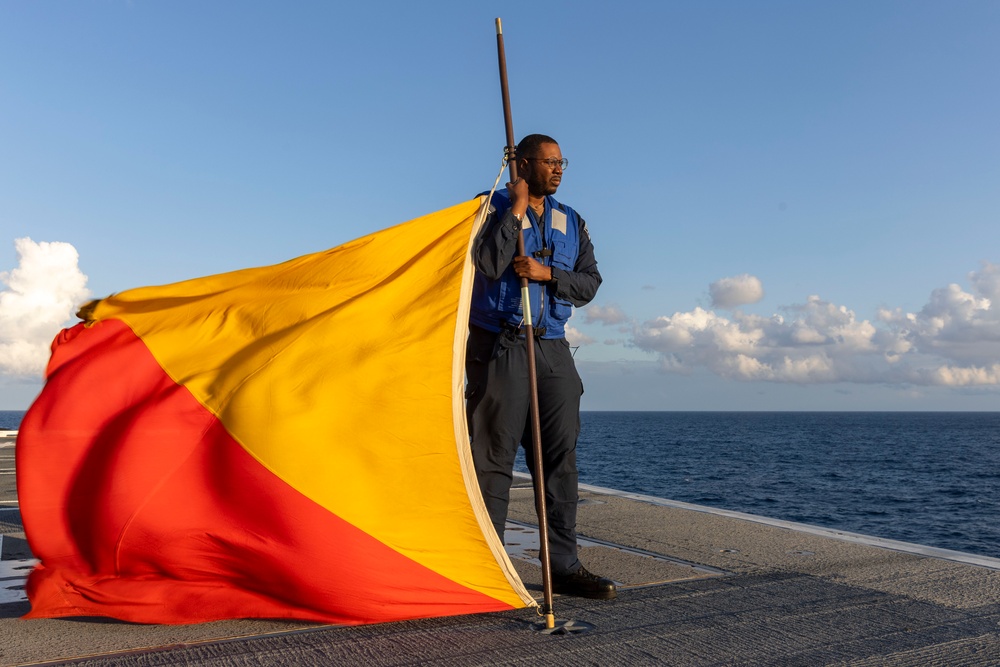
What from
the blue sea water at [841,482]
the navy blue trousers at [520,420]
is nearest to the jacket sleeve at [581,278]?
the navy blue trousers at [520,420]

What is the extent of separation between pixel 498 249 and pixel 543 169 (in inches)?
21.6

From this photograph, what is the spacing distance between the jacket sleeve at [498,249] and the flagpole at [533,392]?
5cm

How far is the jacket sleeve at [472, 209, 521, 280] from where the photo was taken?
3.98m

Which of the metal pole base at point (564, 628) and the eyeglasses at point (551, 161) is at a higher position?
the eyeglasses at point (551, 161)

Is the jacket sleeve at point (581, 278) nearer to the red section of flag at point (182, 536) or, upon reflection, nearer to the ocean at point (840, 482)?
the red section of flag at point (182, 536)

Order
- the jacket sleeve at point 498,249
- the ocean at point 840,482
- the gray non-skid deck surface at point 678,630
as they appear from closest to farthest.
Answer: the gray non-skid deck surface at point 678,630 < the jacket sleeve at point 498,249 < the ocean at point 840,482

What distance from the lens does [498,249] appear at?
3.97 m

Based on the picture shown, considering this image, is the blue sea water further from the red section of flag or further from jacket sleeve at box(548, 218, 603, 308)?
the red section of flag

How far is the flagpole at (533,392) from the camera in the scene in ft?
11.8

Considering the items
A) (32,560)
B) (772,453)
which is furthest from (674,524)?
(772,453)

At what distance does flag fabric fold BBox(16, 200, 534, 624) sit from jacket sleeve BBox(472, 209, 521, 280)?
66mm

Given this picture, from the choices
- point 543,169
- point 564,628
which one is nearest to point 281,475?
point 564,628

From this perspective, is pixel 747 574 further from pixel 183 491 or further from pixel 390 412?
pixel 183 491

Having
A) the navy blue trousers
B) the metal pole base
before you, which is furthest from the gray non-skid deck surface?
the navy blue trousers
